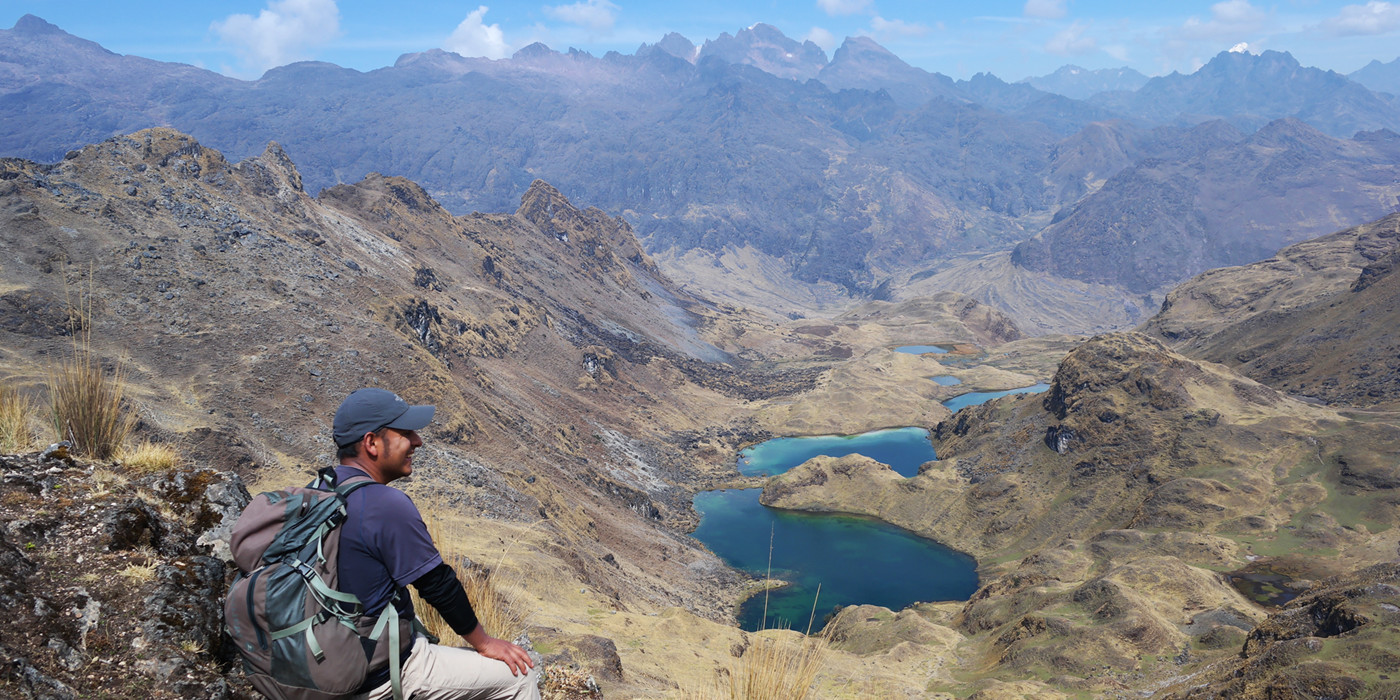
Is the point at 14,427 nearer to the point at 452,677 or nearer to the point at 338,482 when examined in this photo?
the point at 338,482

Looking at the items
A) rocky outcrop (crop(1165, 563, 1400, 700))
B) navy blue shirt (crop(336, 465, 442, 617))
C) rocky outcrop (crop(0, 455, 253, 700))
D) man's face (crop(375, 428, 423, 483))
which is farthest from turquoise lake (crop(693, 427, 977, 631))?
navy blue shirt (crop(336, 465, 442, 617))

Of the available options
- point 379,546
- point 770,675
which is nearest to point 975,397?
point 770,675

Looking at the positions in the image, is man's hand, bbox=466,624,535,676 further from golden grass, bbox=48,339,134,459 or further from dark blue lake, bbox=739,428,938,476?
dark blue lake, bbox=739,428,938,476

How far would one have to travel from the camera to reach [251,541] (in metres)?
5.14

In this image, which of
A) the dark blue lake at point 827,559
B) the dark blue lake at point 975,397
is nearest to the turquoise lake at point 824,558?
the dark blue lake at point 827,559

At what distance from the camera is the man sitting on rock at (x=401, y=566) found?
16.9ft

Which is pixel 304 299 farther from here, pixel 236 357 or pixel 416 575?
pixel 416 575

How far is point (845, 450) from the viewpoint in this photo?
120 meters

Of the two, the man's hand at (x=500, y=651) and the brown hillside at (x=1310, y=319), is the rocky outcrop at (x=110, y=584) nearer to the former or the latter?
the man's hand at (x=500, y=651)

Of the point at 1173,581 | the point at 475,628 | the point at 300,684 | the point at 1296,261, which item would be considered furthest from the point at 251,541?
the point at 1296,261

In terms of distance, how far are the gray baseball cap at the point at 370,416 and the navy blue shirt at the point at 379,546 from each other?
61 cm

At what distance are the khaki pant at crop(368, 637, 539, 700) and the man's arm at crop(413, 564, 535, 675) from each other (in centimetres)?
8

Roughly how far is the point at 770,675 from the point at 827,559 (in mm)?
75105

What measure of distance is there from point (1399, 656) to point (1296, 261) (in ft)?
605
